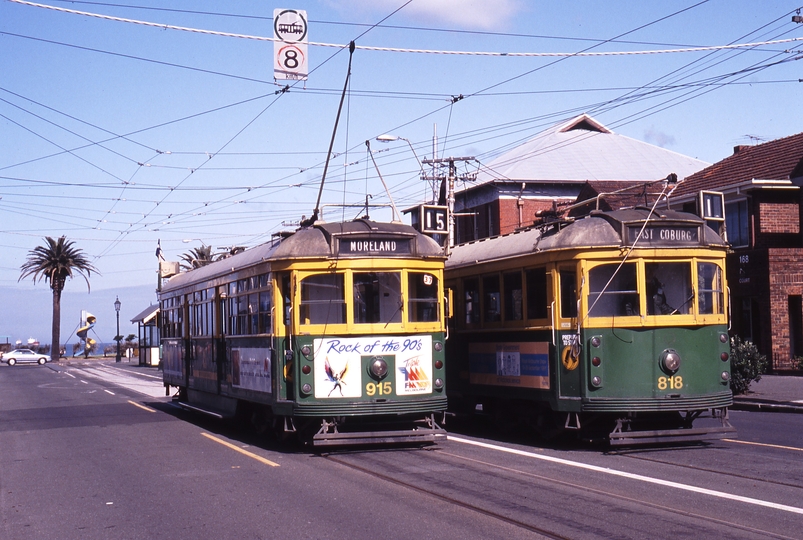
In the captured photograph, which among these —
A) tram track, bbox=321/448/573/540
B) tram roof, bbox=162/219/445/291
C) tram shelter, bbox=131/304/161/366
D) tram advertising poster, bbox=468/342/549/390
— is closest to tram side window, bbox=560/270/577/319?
tram advertising poster, bbox=468/342/549/390

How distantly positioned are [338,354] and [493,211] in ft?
111

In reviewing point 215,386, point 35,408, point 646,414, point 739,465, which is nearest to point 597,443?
point 646,414

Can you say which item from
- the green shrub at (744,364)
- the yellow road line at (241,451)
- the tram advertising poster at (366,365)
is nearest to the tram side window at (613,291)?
the tram advertising poster at (366,365)

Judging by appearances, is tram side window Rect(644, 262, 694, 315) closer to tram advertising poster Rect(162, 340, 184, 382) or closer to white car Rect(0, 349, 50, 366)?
tram advertising poster Rect(162, 340, 184, 382)

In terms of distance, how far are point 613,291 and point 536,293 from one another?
1360 mm

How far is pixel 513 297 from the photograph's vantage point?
48.3 feet

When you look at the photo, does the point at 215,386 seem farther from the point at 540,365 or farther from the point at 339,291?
the point at 540,365

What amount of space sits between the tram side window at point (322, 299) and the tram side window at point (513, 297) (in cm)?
286

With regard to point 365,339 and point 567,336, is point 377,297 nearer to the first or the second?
point 365,339

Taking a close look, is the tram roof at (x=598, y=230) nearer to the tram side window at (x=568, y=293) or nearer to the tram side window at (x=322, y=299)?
the tram side window at (x=568, y=293)

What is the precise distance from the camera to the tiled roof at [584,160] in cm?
4791

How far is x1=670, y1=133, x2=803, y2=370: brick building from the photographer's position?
28.7 meters

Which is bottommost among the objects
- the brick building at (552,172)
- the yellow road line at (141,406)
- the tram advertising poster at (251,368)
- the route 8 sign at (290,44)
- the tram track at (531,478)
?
the yellow road line at (141,406)

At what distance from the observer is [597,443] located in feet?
45.4
